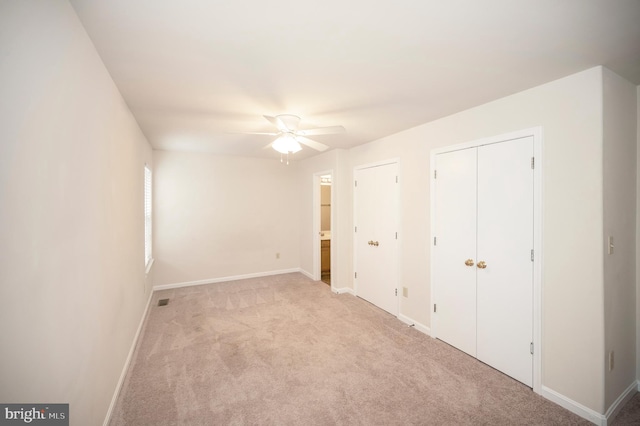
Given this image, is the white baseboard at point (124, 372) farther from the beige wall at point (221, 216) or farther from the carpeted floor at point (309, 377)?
the beige wall at point (221, 216)

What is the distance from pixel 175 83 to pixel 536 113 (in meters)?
2.97

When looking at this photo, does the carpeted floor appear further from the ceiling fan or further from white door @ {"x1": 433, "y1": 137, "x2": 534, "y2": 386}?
the ceiling fan

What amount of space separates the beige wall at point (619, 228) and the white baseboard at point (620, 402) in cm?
4

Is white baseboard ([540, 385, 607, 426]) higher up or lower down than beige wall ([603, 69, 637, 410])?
lower down

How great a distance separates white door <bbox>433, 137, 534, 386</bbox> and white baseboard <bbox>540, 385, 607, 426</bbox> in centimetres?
13

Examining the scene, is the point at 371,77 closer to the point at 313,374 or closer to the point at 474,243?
the point at 474,243

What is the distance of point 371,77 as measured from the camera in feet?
6.79

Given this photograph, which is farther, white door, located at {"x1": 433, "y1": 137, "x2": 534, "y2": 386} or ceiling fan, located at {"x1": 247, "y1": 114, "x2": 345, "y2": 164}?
ceiling fan, located at {"x1": 247, "y1": 114, "x2": 345, "y2": 164}

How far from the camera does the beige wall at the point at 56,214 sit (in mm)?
914

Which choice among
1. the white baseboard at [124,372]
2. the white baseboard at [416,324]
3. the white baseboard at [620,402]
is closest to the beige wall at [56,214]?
the white baseboard at [124,372]

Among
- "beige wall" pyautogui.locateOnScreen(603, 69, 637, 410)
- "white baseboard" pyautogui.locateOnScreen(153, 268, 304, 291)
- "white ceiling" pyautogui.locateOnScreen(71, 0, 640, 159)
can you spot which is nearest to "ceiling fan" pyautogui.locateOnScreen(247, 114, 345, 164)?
"white ceiling" pyautogui.locateOnScreen(71, 0, 640, 159)

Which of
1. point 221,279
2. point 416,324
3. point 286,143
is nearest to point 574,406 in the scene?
point 416,324

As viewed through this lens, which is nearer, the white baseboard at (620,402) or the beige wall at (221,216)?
the white baseboard at (620,402)

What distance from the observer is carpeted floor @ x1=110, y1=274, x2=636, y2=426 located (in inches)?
77.7
